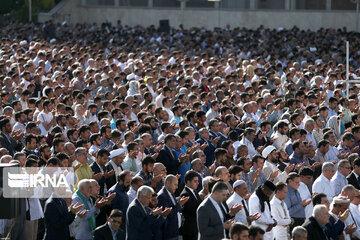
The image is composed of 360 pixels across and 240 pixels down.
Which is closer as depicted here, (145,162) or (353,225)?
(353,225)

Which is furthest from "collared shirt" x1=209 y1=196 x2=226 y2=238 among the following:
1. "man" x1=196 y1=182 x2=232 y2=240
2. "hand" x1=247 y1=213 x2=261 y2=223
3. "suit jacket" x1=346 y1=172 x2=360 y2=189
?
A: "suit jacket" x1=346 y1=172 x2=360 y2=189

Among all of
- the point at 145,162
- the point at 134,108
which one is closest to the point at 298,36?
the point at 134,108

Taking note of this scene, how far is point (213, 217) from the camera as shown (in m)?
11.3

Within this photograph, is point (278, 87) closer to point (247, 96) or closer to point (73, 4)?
point (247, 96)

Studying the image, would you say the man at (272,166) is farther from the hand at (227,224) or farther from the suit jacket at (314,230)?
the suit jacket at (314,230)

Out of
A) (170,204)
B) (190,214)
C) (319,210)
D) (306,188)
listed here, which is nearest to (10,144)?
(190,214)

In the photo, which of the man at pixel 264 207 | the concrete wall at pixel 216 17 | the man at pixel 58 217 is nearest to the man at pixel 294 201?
the man at pixel 264 207

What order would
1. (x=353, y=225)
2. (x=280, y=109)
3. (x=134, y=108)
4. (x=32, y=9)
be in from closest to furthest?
1. (x=353, y=225)
2. (x=134, y=108)
3. (x=280, y=109)
4. (x=32, y=9)

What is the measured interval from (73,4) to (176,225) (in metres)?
37.4

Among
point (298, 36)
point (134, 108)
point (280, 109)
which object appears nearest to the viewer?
point (134, 108)

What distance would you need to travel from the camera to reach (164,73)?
977 inches

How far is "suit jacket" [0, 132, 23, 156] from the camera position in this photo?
610 inches

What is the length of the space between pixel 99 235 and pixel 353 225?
3245mm

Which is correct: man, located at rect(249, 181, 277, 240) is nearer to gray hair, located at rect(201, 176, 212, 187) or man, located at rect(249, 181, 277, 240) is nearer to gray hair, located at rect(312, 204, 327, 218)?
gray hair, located at rect(201, 176, 212, 187)
